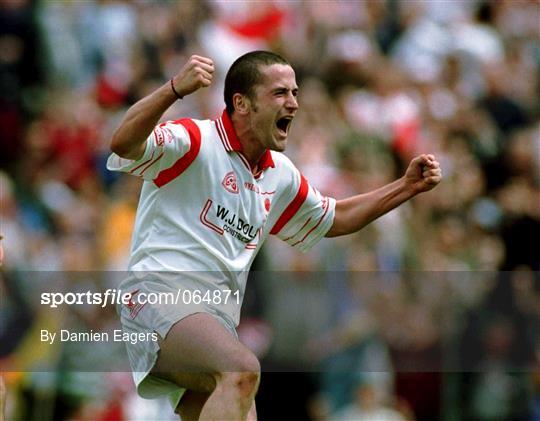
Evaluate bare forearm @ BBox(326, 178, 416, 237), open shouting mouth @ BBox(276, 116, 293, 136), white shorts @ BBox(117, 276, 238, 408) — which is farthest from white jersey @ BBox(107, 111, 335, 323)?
bare forearm @ BBox(326, 178, 416, 237)

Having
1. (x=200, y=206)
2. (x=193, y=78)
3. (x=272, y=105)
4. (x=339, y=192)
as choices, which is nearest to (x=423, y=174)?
(x=272, y=105)

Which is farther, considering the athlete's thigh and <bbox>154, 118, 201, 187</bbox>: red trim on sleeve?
<bbox>154, 118, 201, 187</bbox>: red trim on sleeve

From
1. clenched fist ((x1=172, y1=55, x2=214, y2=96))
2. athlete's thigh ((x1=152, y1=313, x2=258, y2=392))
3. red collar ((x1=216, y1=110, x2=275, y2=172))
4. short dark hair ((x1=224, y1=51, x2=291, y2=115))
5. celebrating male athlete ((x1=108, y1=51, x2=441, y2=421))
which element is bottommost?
athlete's thigh ((x1=152, y1=313, x2=258, y2=392))

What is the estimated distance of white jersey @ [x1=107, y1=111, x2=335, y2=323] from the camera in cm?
840

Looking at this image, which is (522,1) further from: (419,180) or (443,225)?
(419,180)

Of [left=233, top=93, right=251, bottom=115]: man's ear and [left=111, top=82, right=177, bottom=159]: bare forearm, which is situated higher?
[left=233, top=93, right=251, bottom=115]: man's ear

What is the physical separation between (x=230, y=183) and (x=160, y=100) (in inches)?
37.2

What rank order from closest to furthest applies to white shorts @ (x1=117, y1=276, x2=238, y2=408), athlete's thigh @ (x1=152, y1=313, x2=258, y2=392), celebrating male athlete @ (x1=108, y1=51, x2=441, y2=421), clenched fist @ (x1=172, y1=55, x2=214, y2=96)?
clenched fist @ (x1=172, y1=55, x2=214, y2=96), athlete's thigh @ (x1=152, y1=313, x2=258, y2=392), celebrating male athlete @ (x1=108, y1=51, x2=441, y2=421), white shorts @ (x1=117, y1=276, x2=238, y2=408)

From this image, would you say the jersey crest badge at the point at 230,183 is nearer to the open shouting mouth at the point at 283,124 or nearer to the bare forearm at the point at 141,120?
the open shouting mouth at the point at 283,124

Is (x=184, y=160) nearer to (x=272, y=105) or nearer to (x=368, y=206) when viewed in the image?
(x=272, y=105)

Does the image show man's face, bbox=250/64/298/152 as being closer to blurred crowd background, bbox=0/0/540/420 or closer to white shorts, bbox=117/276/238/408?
white shorts, bbox=117/276/238/408

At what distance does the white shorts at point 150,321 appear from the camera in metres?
8.30

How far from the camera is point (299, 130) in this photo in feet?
51.2

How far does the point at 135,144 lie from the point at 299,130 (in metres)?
7.77
